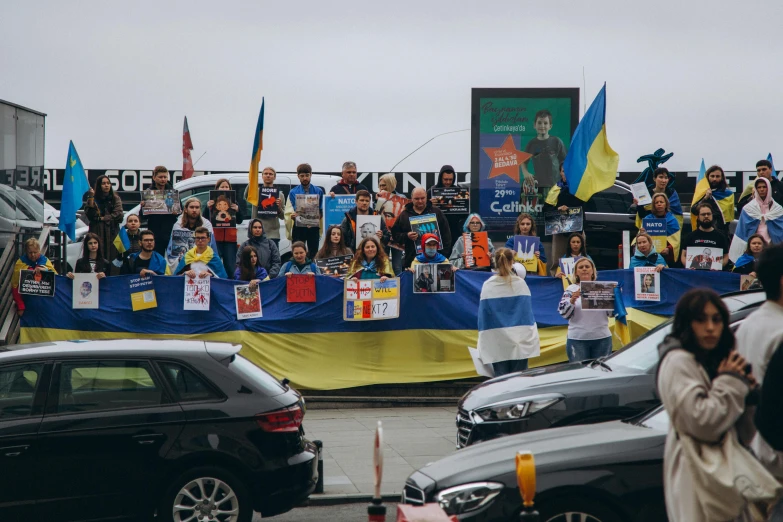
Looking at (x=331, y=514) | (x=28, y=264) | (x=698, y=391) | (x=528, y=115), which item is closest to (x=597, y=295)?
(x=331, y=514)

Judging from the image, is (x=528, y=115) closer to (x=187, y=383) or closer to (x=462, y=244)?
(x=462, y=244)

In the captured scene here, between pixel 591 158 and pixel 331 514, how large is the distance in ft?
29.8

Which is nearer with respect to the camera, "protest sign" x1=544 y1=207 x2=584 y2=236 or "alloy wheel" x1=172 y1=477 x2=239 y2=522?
"alloy wheel" x1=172 y1=477 x2=239 y2=522

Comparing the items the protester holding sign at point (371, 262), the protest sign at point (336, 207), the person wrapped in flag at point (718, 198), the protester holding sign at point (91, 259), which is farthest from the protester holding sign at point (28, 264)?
the person wrapped in flag at point (718, 198)

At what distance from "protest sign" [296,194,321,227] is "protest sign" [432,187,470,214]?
185 cm

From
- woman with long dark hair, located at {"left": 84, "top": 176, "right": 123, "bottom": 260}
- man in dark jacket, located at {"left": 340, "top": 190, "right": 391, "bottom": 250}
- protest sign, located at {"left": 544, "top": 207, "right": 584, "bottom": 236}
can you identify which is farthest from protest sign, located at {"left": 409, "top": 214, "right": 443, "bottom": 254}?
woman with long dark hair, located at {"left": 84, "top": 176, "right": 123, "bottom": 260}

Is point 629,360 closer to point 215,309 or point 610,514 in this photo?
point 610,514

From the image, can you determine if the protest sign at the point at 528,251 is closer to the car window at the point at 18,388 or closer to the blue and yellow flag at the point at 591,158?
the blue and yellow flag at the point at 591,158

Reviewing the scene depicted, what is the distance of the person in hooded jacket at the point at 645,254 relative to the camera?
14.2 m

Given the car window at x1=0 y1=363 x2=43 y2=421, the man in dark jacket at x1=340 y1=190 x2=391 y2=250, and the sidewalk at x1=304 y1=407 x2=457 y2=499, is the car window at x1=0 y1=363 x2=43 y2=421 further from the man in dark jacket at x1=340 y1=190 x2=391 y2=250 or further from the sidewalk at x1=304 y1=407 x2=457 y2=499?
the man in dark jacket at x1=340 y1=190 x2=391 y2=250

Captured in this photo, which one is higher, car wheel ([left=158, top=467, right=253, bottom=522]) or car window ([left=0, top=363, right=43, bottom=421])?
car window ([left=0, top=363, right=43, bottom=421])

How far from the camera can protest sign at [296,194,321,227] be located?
15.9m

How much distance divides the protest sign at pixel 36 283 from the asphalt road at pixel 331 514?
663cm

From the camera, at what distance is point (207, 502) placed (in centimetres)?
741
